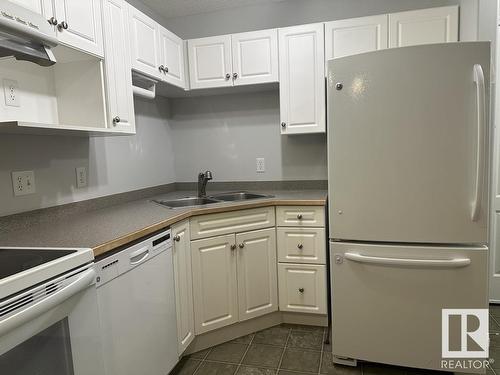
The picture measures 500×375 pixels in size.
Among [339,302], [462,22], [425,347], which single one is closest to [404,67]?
[462,22]

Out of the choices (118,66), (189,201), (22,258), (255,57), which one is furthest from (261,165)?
(22,258)

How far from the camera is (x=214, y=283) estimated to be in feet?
6.66

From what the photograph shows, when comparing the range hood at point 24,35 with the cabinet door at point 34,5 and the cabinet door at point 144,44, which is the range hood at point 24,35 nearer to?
the cabinet door at point 34,5

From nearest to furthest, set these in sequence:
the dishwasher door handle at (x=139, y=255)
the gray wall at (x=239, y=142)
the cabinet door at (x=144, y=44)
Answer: the dishwasher door handle at (x=139, y=255) < the cabinet door at (x=144, y=44) < the gray wall at (x=239, y=142)

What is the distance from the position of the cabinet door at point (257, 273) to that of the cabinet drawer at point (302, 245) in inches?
2.4

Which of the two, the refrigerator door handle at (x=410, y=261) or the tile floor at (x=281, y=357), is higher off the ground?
the refrigerator door handle at (x=410, y=261)

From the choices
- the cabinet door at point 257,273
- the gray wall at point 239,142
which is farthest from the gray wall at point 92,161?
the cabinet door at point 257,273

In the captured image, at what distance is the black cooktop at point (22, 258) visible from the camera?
36.2 inches

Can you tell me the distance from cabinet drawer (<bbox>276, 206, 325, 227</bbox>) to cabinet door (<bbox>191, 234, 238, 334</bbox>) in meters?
0.37

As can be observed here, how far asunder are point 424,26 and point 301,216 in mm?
1489

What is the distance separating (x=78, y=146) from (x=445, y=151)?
1986 mm

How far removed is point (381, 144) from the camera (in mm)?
1641

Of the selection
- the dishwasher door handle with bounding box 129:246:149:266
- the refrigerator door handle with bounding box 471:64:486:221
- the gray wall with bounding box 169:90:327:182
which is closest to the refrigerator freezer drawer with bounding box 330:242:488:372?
the refrigerator door handle with bounding box 471:64:486:221

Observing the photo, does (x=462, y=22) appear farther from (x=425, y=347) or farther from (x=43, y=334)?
(x=43, y=334)
